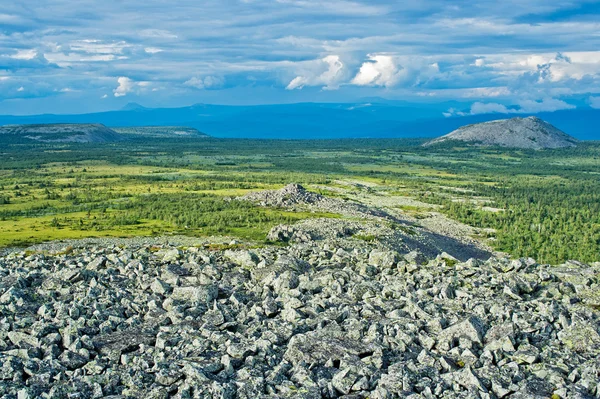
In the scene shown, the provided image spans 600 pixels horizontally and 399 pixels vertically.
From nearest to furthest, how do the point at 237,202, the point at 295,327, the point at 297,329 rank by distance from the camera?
the point at 297,329 < the point at 295,327 < the point at 237,202

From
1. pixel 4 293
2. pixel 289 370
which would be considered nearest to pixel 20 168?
pixel 4 293

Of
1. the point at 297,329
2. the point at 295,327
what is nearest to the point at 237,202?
the point at 295,327

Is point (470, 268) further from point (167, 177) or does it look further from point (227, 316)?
point (167, 177)

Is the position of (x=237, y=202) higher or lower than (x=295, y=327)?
lower

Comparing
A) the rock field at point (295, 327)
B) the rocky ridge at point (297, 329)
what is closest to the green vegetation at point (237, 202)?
the rock field at point (295, 327)

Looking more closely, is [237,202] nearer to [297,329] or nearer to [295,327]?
[295,327]

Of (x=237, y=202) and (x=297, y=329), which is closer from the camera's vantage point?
(x=297, y=329)

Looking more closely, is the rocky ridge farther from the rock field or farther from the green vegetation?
the green vegetation

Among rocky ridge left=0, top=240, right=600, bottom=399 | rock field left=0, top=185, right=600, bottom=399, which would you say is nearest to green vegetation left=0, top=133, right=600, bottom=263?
rock field left=0, top=185, right=600, bottom=399

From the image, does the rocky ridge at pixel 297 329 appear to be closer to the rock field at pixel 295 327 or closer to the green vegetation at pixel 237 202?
the rock field at pixel 295 327
